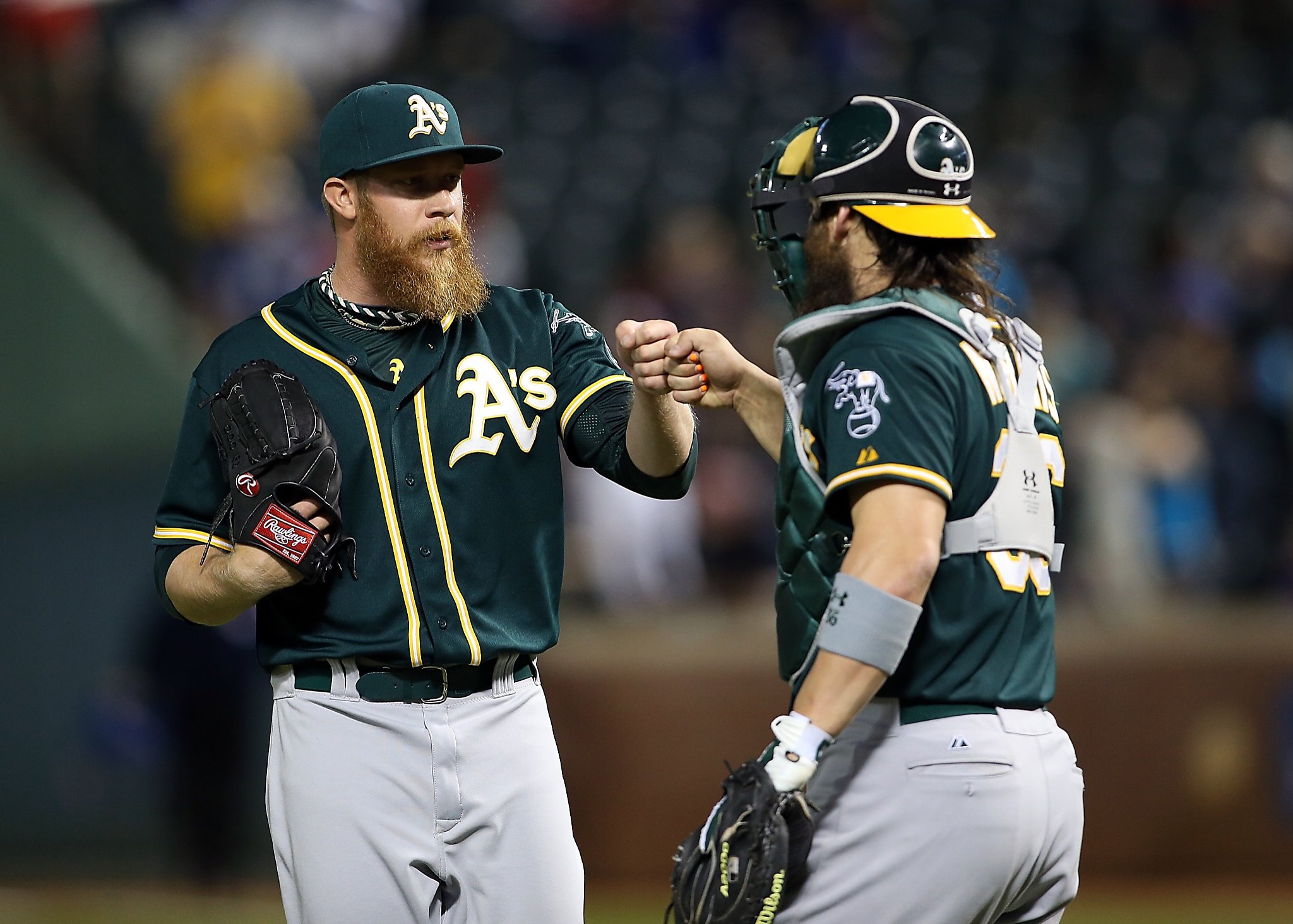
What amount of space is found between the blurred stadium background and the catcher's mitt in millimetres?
5007

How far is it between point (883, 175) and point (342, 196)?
1.21 meters

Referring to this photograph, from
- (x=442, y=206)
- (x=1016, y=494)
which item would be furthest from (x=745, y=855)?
(x=442, y=206)

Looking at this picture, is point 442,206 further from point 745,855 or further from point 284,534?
point 745,855

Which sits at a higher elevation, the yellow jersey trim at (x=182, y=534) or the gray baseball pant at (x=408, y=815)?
the yellow jersey trim at (x=182, y=534)

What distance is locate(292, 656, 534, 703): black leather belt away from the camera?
3285mm

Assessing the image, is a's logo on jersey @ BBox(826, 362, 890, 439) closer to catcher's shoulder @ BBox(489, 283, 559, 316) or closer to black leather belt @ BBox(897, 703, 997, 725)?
black leather belt @ BBox(897, 703, 997, 725)

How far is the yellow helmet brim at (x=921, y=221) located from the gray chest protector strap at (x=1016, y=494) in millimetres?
173

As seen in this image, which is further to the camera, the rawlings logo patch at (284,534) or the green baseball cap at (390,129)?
the green baseball cap at (390,129)

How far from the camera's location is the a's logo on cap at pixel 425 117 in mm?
3389

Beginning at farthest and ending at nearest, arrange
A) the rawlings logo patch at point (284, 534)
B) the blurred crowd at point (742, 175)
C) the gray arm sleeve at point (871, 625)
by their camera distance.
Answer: the blurred crowd at point (742, 175)
the rawlings logo patch at point (284, 534)
the gray arm sleeve at point (871, 625)

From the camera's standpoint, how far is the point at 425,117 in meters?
3.40

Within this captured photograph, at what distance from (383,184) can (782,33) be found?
9.21 m

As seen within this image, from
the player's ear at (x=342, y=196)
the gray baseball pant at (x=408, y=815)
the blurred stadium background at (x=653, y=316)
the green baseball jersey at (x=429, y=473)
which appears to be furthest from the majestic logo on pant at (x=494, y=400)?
the blurred stadium background at (x=653, y=316)

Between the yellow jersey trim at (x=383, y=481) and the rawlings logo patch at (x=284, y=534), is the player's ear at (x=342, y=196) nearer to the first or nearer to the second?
the yellow jersey trim at (x=383, y=481)
